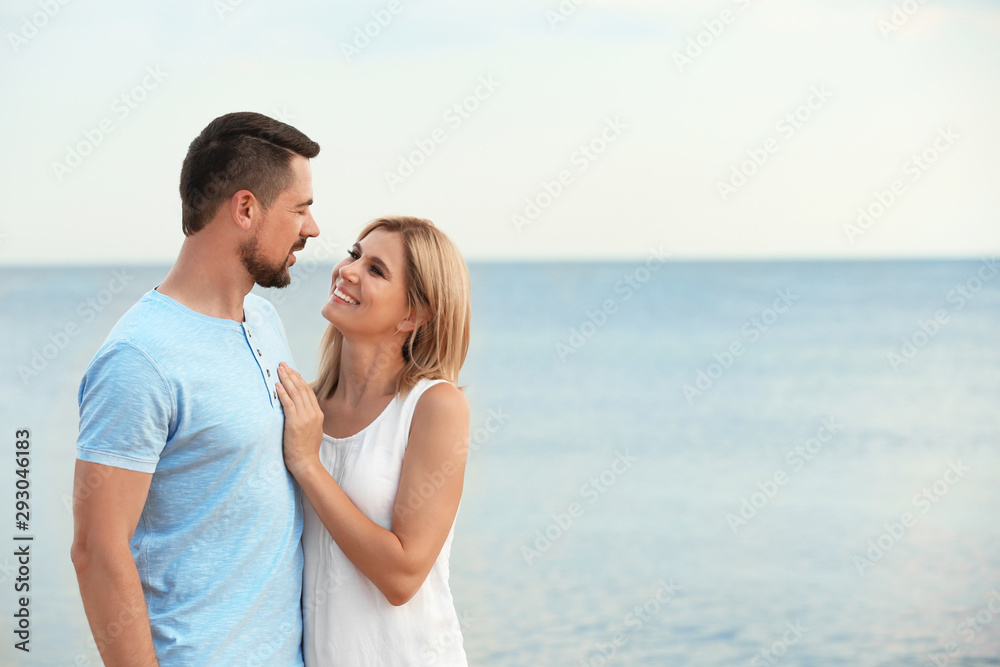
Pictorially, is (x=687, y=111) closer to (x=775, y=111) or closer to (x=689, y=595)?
(x=775, y=111)

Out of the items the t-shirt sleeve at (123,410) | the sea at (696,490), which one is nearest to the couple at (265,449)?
the t-shirt sleeve at (123,410)

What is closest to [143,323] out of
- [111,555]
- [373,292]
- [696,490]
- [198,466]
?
[198,466]

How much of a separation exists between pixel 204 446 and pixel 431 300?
629 mm

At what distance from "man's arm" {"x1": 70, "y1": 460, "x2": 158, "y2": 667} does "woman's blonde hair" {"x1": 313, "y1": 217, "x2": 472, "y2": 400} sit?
663 mm

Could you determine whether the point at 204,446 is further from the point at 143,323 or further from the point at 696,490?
the point at 696,490

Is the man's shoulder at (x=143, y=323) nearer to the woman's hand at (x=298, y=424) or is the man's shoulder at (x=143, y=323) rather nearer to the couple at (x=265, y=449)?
the couple at (x=265, y=449)

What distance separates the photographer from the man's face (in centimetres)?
184

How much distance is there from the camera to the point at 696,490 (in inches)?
346

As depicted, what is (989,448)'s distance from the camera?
10656mm

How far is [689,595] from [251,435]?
17.1 ft

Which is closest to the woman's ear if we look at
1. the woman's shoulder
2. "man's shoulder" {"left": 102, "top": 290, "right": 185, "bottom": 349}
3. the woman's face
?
the woman's face

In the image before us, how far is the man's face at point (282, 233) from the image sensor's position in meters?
1.84

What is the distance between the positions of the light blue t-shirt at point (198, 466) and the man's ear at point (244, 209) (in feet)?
0.68

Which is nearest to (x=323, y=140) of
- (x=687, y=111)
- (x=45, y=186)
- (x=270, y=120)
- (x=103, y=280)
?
(x=45, y=186)
